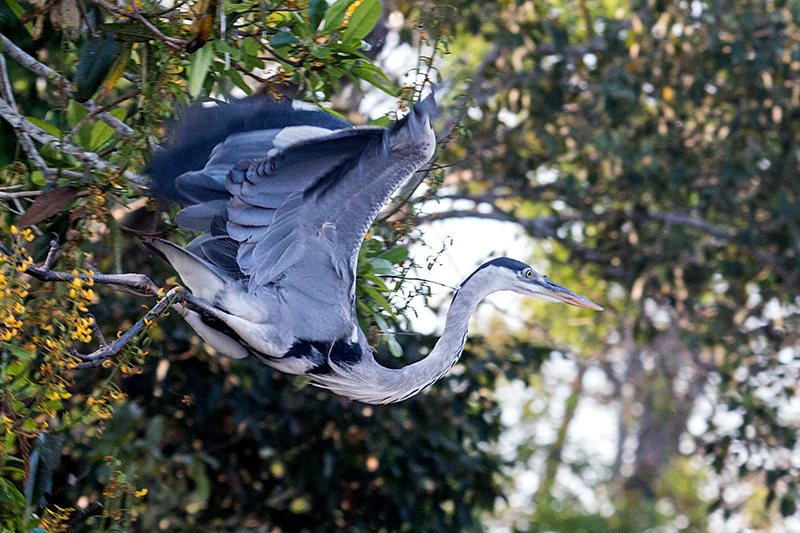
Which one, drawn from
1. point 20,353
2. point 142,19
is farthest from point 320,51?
Answer: point 20,353

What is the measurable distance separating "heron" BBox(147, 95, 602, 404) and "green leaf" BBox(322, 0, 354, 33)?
0.25 metres

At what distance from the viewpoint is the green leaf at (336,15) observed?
262 centimetres

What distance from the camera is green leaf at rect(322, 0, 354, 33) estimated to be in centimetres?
262

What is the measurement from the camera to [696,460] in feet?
44.9

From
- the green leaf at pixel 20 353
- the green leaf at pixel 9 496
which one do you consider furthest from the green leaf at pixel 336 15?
the green leaf at pixel 9 496

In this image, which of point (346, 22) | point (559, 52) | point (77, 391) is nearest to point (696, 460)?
point (559, 52)

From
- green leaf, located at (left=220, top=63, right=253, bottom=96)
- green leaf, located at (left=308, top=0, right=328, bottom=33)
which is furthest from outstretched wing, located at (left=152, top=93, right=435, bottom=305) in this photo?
green leaf, located at (left=308, top=0, right=328, bottom=33)

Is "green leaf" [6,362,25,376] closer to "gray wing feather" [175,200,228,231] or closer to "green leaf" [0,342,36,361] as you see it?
"green leaf" [0,342,36,361]

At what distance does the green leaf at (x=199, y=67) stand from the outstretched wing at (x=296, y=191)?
1.02 feet

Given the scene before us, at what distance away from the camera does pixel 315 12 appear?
2637 millimetres

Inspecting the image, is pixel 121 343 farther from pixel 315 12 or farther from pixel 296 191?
pixel 315 12

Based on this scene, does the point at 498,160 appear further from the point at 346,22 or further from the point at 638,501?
the point at 638,501

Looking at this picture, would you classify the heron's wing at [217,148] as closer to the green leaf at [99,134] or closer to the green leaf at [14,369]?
the green leaf at [99,134]

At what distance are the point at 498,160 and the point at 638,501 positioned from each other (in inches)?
271
